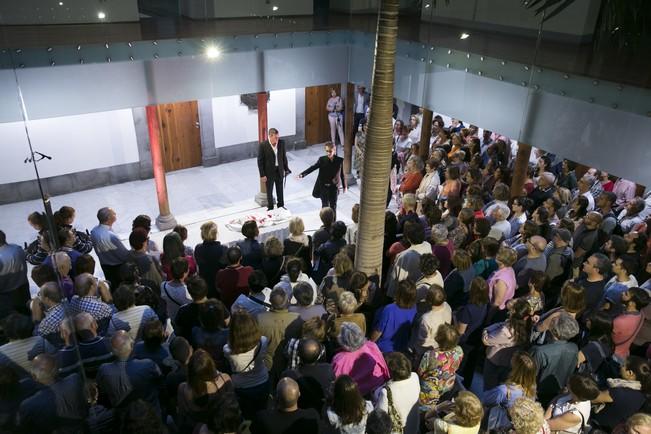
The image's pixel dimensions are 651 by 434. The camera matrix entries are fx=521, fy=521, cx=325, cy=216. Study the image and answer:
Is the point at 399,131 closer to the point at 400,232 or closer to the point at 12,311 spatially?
the point at 400,232

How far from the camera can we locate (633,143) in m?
6.06

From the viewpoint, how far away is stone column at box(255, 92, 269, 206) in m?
10.0

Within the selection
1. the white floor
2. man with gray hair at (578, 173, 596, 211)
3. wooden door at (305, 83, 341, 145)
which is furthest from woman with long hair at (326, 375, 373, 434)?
wooden door at (305, 83, 341, 145)

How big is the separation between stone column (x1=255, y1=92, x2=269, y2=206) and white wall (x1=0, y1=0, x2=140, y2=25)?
2.80 metres

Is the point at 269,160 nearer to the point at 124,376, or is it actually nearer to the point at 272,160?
the point at 272,160

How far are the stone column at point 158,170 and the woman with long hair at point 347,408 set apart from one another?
6.73m

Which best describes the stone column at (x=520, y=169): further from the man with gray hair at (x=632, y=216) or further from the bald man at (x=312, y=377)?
the bald man at (x=312, y=377)

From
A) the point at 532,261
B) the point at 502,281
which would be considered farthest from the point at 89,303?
the point at 532,261

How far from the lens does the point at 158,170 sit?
9.30 m

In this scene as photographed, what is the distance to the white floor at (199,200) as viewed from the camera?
9969mm

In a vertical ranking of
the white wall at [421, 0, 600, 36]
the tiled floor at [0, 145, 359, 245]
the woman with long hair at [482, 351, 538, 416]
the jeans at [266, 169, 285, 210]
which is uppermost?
the white wall at [421, 0, 600, 36]

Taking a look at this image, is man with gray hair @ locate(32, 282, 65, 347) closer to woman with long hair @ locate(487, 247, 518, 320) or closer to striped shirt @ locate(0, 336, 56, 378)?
striped shirt @ locate(0, 336, 56, 378)

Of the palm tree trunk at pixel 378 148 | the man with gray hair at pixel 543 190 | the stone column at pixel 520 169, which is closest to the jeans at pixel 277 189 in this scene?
the stone column at pixel 520 169

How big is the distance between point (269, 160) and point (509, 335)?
6.09 meters
